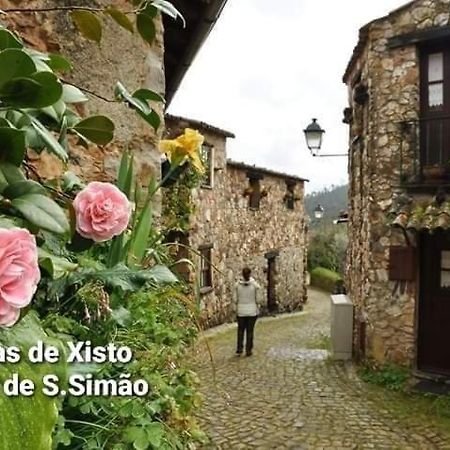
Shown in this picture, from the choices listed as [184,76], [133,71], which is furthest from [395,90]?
[133,71]

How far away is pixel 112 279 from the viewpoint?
1.33m

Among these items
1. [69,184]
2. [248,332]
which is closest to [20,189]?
[69,184]

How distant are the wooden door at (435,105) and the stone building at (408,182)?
1 centimetres

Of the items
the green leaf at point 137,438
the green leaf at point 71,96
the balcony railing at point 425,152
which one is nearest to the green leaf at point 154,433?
the green leaf at point 137,438

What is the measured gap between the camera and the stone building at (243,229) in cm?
1062

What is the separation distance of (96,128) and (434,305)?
20.0 feet

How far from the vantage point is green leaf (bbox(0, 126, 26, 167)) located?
101 cm

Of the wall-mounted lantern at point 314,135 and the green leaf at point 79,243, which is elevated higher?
the wall-mounted lantern at point 314,135

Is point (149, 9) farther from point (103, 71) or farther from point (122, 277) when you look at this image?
point (122, 277)

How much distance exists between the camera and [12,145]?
3.35ft

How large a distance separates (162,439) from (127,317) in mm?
382

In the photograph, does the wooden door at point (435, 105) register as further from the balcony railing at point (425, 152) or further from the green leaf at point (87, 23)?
the green leaf at point (87, 23)

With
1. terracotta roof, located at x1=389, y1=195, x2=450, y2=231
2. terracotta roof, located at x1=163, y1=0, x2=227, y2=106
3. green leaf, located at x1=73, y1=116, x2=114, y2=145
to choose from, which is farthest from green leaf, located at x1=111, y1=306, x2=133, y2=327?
terracotta roof, located at x1=389, y1=195, x2=450, y2=231

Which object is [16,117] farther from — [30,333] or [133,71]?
[133,71]
